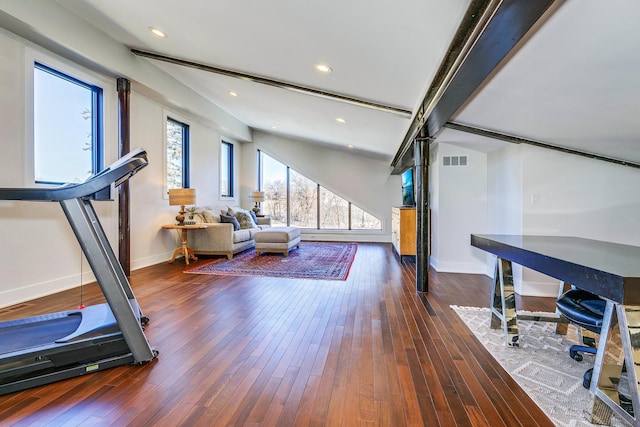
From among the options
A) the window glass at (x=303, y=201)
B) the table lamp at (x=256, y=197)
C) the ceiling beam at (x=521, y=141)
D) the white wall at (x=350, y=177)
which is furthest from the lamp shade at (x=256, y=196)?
the ceiling beam at (x=521, y=141)

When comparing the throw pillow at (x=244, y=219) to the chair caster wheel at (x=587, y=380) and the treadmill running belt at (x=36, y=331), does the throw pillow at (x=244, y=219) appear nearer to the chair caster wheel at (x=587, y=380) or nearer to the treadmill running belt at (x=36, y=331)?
the treadmill running belt at (x=36, y=331)

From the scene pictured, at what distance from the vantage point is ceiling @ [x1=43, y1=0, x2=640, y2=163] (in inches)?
60.4

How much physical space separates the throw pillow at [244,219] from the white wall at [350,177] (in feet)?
6.93

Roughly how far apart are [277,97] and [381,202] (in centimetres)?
457

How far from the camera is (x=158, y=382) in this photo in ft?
5.66

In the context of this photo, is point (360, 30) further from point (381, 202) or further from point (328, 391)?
point (381, 202)

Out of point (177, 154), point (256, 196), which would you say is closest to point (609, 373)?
point (177, 154)

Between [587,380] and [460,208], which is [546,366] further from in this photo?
[460,208]

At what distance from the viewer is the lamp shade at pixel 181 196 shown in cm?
501

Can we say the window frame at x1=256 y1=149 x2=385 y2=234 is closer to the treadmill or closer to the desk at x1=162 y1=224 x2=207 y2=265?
the desk at x1=162 y1=224 x2=207 y2=265

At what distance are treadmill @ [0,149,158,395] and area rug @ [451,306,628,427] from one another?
2301mm

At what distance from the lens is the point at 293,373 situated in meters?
1.82

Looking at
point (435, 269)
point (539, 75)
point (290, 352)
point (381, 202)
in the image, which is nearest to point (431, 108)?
point (539, 75)

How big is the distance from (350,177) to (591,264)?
7008mm
